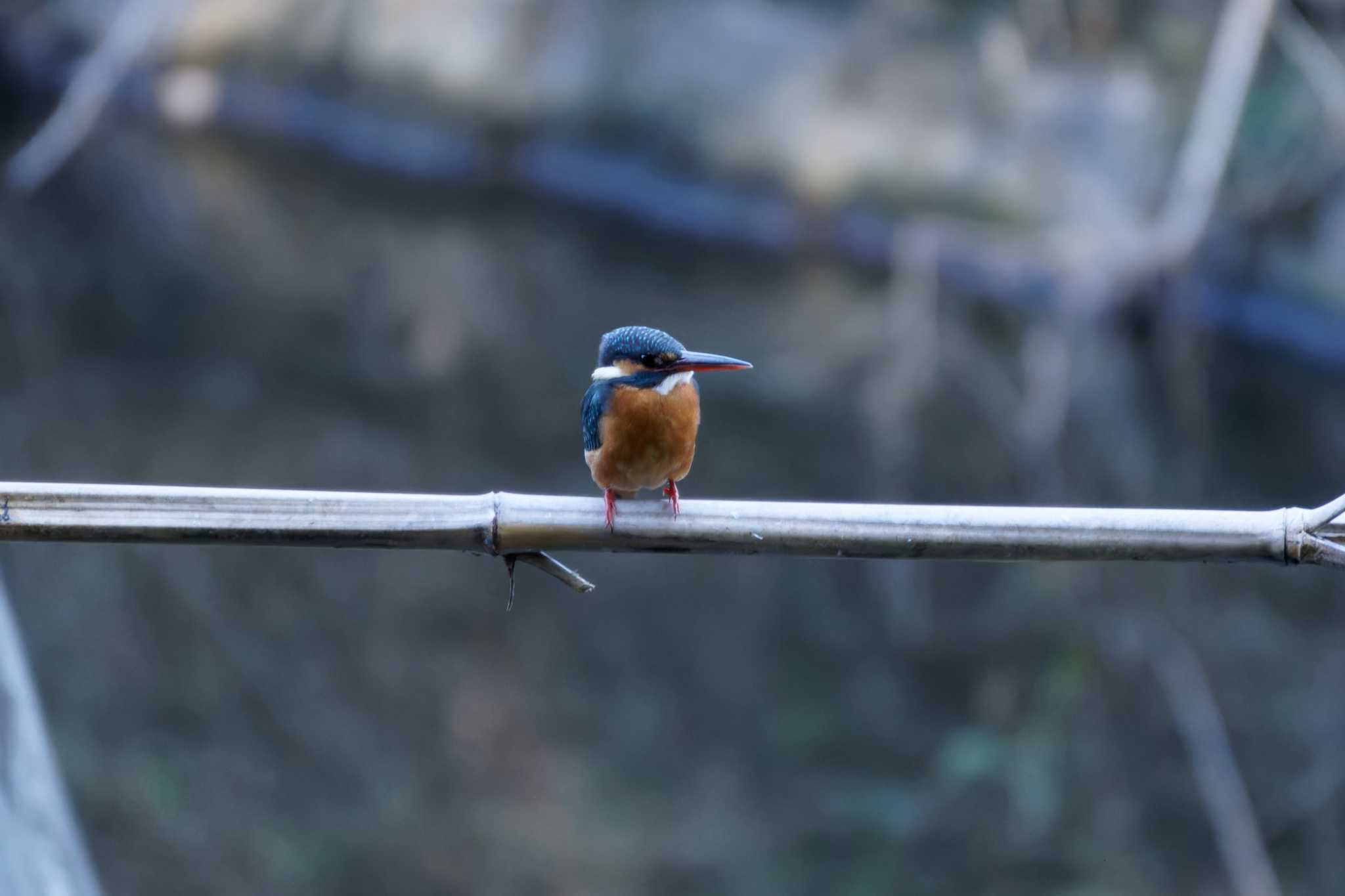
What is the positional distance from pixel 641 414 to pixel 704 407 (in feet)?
18.0

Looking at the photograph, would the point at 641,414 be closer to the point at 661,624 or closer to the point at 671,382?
the point at 671,382

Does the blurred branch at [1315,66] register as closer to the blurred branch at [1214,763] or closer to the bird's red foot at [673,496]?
the blurred branch at [1214,763]

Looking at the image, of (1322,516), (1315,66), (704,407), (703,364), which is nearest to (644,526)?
(703,364)

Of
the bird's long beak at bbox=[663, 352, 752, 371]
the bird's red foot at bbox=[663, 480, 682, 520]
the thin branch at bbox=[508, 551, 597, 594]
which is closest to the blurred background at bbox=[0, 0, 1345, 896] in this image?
the bird's red foot at bbox=[663, 480, 682, 520]

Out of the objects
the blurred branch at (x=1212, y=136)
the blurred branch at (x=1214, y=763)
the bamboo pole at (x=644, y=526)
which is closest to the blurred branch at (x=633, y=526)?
the bamboo pole at (x=644, y=526)

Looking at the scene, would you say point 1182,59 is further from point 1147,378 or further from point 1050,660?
point 1050,660

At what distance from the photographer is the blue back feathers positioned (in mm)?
1888

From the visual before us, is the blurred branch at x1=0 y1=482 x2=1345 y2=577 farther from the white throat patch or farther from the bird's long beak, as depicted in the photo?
the white throat patch

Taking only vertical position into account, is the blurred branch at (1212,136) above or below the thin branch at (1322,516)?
above

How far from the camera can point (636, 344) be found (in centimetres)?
191

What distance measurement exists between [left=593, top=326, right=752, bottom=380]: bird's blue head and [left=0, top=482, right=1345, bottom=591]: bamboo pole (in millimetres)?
391

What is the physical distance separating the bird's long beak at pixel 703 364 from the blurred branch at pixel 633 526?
0.77ft

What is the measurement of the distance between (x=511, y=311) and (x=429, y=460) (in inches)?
90.9

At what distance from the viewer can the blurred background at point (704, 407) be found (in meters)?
4.69
